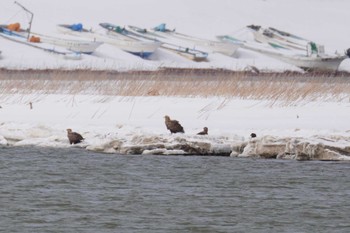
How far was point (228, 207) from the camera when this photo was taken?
15.4 metres

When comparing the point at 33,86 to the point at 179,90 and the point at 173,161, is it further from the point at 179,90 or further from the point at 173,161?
the point at 173,161

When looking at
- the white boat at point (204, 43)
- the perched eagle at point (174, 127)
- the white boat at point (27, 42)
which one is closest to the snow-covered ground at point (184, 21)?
the white boat at point (27, 42)

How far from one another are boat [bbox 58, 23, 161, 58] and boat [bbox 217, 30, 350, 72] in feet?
15.1

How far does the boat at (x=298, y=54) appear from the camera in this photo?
53188 mm

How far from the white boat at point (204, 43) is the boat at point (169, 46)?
981 millimetres

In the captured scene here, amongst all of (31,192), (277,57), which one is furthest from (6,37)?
(31,192)

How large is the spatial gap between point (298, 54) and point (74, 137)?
3649cm

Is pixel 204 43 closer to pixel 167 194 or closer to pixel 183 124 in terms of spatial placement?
pixel 183 124

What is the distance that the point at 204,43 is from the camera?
59.5 m

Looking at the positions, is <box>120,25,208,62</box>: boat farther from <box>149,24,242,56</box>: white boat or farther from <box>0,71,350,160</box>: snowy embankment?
<box>0,71,350,160</box>: snowy embankment

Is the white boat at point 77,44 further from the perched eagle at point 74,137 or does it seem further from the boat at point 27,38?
the perched eagle at point 74,137

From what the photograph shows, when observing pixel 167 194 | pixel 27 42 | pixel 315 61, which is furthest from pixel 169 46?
pixel 167 194

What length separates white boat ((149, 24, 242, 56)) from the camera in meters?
58.5

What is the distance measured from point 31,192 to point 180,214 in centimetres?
243
